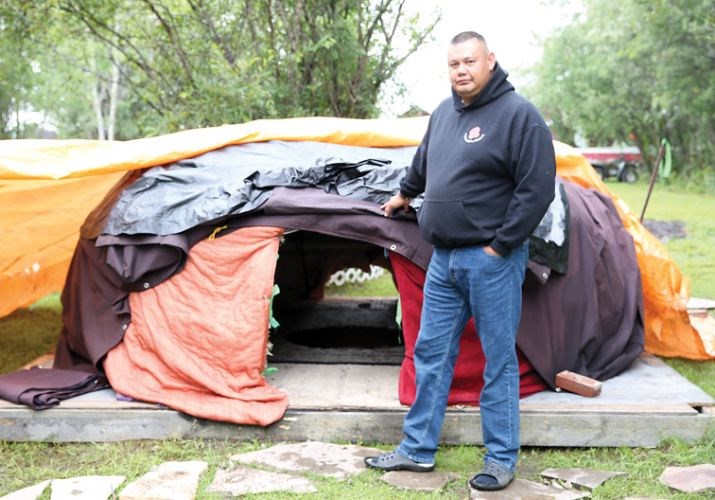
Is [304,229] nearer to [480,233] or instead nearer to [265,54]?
[480,233]

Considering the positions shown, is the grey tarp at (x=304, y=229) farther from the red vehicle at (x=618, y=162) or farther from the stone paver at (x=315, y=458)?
the red vehicle at (x=618, y=162)

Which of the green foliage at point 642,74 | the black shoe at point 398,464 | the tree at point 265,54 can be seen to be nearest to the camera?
the black shoe at point 398,464

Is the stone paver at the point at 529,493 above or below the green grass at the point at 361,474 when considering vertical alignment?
above

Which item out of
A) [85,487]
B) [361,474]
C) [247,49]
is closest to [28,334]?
[247,49]

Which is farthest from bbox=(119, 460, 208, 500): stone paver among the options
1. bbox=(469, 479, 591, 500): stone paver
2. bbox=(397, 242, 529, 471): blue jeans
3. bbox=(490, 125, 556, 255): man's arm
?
bbox=(490, 125, 556, 255): man's arm

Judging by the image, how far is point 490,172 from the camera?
3.46 m

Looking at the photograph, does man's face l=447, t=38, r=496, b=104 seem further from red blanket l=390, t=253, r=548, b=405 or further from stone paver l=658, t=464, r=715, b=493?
stone paver l=658, t=464, r=715, b=493

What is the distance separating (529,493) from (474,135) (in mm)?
1567

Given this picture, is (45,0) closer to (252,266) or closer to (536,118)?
(252,266)

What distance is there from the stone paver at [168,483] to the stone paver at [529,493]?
1239mm

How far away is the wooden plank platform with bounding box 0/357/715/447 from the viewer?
13.8 feet

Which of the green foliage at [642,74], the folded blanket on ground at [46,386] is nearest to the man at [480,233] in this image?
the folded blanket on ground at [46,386]

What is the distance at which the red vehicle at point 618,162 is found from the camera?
28.7 meters

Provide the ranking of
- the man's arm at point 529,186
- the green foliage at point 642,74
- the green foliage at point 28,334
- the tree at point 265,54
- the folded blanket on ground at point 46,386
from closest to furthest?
the man's arm at point 529,186
the folded blanket on ground at point 46,386
the green foliage at point 28,334
the tree at point 265,54
the green foliage at point 642,74
